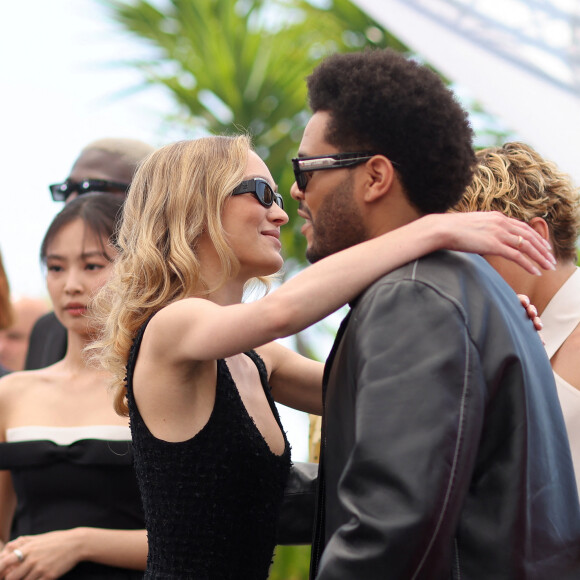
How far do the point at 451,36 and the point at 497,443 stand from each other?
481cm

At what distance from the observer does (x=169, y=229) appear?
2629 millimetres

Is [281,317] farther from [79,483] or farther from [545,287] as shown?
[79,483]

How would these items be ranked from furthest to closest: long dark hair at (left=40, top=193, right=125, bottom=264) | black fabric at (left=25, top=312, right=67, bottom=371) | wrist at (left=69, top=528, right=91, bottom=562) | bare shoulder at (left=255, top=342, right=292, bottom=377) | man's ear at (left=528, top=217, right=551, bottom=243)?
black fabric at (left=25, top=312, right=67, bottom=371)
long dark hair at (left=40, top=193, right=125, bottom=264)
wrist at (left=69, top=528, right=91, bottom=562)
bare shoulder at (left=255, top=342, right=292, bottom=377)
man's ear at (left=528, top=217, right=551, bottom=243)

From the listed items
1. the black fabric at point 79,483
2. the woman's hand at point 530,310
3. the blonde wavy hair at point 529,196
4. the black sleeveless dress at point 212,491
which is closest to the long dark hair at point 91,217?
the black fabric at point 79,483

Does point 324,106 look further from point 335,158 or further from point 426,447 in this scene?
point 426,447

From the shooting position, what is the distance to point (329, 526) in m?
1.97

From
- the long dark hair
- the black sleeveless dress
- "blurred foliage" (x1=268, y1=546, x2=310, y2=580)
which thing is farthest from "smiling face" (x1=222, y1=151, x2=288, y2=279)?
"blurred foliage" (x1=268, y1=546, x2=310, y2=580)

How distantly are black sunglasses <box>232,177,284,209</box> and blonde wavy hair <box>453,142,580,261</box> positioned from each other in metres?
0.65

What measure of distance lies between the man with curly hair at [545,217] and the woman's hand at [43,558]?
5.84 ft

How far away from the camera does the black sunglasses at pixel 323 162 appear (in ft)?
6.97

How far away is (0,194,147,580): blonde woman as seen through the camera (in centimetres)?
314

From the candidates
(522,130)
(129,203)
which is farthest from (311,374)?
(522,130)

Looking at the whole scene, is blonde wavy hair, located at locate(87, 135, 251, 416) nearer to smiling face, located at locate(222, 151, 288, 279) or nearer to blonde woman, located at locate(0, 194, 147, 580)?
smiling face, located at locate(222, 151, 288, 279)

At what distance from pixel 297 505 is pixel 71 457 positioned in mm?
963
